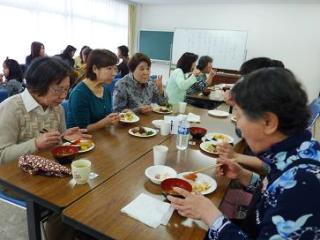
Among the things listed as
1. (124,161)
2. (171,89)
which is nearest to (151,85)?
(171,89)

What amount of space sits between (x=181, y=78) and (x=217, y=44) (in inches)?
153

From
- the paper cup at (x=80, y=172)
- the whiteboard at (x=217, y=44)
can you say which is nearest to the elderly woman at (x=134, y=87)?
the paper cup at (x=80, y=172)

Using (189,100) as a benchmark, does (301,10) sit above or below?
above

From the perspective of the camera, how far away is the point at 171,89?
11.8 feet

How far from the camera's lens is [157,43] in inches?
300

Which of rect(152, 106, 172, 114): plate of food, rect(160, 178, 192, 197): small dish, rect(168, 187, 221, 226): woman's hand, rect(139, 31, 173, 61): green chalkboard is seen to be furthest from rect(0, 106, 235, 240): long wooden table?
rect(139, 31, 173, 61): green chalkboard

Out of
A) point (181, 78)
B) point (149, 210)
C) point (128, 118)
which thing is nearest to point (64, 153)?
point (149, 210)

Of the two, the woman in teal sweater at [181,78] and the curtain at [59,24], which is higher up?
the curtain at [59,24]

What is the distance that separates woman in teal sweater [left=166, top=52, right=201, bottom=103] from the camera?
3449mm

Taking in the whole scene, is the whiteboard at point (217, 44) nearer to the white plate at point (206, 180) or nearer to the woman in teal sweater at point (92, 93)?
the woman in teal sweater at point (92, 93)

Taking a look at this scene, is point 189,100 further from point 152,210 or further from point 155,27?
point 155,27

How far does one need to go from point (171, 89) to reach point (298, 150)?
9.35ft

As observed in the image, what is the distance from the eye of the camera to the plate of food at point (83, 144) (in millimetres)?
1450

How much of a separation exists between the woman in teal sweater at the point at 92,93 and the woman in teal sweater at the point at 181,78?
1.45 metres
